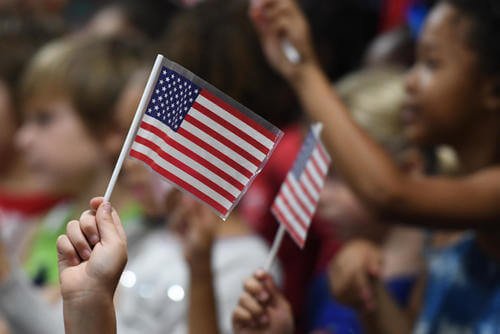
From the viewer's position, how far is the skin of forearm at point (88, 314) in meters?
1.38

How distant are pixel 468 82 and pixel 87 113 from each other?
1206 millimetres

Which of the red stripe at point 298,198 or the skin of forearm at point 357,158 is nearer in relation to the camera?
the red stripe at point 298,198

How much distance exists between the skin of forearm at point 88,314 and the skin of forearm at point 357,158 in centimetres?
79

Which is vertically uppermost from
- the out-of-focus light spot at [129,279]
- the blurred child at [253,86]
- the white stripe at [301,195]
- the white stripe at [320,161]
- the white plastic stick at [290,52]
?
the blurred child at [253,86]

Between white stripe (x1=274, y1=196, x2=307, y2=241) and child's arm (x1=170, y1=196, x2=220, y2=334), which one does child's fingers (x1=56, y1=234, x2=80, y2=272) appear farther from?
child's arm (x1=170, y1=196, x2=220, y2=334)

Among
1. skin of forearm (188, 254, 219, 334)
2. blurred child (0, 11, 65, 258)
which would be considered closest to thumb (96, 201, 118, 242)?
skin of forearm (188, 254, 219, 334)

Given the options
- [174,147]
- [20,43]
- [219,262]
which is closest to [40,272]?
[219,262]

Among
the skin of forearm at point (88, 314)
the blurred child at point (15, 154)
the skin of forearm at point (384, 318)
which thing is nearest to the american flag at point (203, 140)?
the skin of forearm at point (88, 314)

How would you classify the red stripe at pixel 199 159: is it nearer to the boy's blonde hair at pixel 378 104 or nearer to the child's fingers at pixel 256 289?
the child's fingers at pixel 256 289

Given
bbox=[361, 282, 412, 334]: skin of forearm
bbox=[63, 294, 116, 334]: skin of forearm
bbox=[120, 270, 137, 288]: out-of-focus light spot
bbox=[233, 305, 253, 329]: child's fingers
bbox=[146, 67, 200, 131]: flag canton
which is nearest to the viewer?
bbox=[63, 294, 116, 334]: skin of forearm

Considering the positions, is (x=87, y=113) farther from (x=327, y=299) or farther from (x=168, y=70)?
(x=168, y=70)

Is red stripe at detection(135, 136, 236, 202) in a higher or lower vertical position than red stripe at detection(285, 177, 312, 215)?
lower

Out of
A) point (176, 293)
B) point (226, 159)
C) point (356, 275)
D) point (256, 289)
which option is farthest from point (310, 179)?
point (176, 293)

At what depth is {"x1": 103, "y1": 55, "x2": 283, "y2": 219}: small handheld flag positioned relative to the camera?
1510 millimetres
